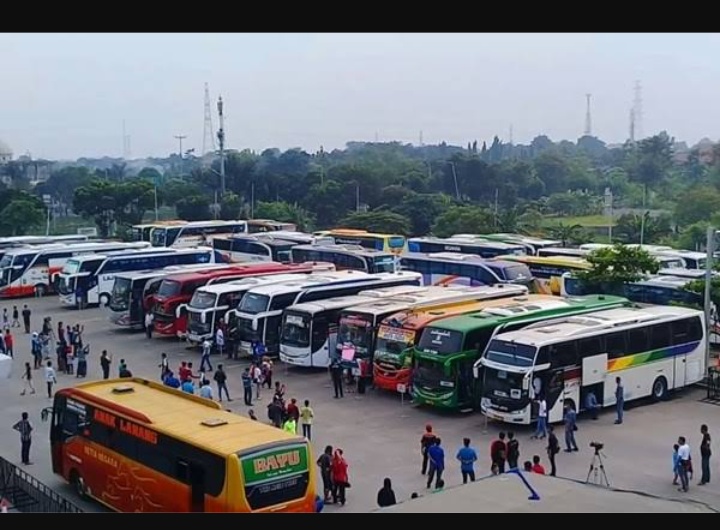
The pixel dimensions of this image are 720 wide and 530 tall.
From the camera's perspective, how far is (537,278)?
24594 millimetres

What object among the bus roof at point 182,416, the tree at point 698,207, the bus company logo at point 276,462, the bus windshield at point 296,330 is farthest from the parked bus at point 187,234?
the bus company logo at point 276,462

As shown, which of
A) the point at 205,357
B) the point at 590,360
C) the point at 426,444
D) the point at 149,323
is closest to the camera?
the point at 426,444

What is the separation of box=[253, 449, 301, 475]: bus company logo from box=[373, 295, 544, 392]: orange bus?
6112 millimetres

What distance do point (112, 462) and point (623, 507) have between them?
591cm

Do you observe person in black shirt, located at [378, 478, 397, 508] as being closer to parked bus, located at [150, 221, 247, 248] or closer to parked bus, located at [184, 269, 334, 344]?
parked bus, located at [184, 269, 334, 344]

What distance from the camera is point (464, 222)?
40.3 metres

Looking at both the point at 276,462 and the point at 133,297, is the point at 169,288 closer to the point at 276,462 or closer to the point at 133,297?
the point at 133,297

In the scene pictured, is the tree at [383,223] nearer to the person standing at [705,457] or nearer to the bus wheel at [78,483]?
the person standing at [705,457]

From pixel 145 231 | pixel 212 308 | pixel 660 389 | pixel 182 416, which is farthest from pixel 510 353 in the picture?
pixel 145 231

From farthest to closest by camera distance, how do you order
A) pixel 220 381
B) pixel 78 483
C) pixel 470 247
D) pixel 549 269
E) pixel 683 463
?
pixel 470 247
pixel 549 269
pixel 220 381
pixel 78 483
pixel 683 463

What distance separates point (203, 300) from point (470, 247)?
39.4ft

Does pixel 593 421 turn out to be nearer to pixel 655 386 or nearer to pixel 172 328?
pixel 655 386
